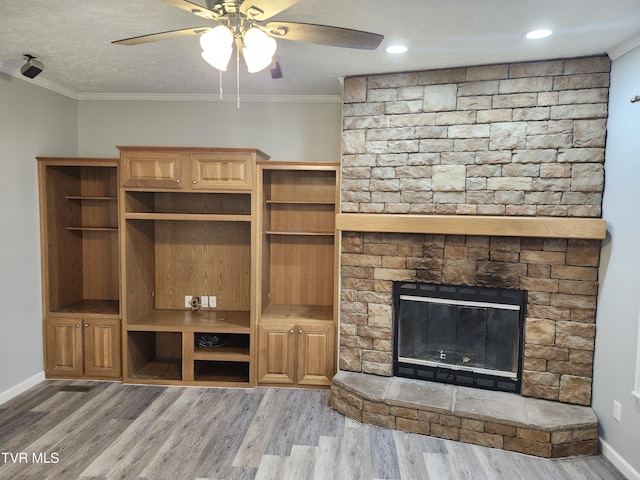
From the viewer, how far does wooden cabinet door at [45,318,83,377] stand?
12.5 feet

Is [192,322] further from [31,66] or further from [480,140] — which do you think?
[480,140]

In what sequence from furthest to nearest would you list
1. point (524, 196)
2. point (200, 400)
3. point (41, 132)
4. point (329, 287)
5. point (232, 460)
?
point (329, 287)
point (41, 132)
point (200, 400)
point (524, 196)
point (232, 460)

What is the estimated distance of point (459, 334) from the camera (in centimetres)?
337

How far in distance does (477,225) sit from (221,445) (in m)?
2.34

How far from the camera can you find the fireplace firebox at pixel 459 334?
3.21 meters

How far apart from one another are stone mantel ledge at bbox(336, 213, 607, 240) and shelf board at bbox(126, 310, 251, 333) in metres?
1.33

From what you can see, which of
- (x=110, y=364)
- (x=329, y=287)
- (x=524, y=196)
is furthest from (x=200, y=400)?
(x=524, y=196)

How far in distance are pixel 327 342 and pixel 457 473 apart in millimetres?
1449

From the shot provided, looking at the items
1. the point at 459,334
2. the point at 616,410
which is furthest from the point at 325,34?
the point at 616,410

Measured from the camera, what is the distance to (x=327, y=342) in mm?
3699

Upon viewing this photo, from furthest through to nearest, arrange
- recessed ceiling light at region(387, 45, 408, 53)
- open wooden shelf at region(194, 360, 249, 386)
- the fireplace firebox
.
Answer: open wooden shelf at region(194, 360, 249, 386) < the fireplace firebox < recessed ceiling light at region(387, 45, 408, 53)

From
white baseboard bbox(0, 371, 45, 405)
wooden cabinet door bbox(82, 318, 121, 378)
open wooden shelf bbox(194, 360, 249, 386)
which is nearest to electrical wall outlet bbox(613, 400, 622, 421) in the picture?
open wooden shelf bbox(194, 360, 249, 386)

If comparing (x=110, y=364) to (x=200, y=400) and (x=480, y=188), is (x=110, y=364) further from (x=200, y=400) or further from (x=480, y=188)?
(x=480, y=188)

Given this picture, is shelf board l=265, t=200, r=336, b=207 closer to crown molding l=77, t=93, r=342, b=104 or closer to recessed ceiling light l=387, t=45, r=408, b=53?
crown molding l=77, t=93, r=342, b=104
